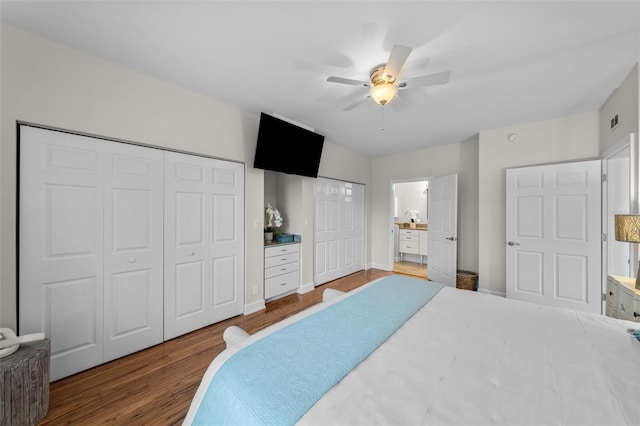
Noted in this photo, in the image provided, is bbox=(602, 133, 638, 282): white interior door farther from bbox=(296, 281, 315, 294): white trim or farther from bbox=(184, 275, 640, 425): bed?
bbox=(296, 281, 315, 294): white trim

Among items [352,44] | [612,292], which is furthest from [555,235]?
[352,44]

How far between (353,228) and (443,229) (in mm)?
1637

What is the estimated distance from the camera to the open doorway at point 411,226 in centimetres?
578

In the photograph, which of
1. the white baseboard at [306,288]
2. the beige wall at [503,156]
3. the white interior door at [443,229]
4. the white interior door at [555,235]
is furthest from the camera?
the white interior door at [443,229]

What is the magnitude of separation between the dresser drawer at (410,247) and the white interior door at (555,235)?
8.16ft

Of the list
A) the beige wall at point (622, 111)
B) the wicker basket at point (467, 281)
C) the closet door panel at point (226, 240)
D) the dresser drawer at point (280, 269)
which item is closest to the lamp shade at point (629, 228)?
the beige wall at point (622, 111)

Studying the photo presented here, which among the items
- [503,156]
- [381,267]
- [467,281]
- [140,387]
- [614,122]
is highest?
[614,122]

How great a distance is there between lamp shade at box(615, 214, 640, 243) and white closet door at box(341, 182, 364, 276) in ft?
11.0

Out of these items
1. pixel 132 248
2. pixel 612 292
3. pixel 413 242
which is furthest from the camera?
pixel 413 242

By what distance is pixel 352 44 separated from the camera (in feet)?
5.70

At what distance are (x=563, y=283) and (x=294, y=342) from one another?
3.64 meters

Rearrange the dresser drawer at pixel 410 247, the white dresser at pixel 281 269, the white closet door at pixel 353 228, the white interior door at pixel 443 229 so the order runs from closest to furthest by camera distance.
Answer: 1. the white dresser at pixel 281 269
2. the white interior door at pixel 443 229
3. the white closet door at pixel 353 228
4. the dresser drawer at pixel 410 247

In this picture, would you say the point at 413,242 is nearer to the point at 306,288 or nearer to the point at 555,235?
the point at 555,235

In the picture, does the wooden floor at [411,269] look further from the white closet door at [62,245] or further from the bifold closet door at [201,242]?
the white closet door at [62,245]
